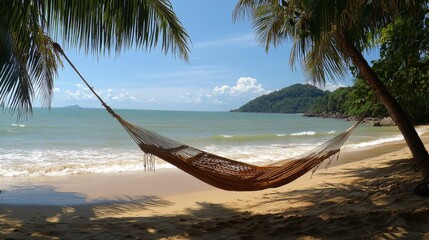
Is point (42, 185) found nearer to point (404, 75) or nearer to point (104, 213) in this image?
point (104, 213)

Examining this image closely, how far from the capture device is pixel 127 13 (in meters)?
1.87

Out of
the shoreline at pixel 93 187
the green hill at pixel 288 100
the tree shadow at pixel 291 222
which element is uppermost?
the green hill at pixel 288 100

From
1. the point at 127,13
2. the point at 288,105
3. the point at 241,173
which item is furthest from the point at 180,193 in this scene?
the point at 288,105

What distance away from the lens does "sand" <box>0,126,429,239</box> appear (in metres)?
1.85

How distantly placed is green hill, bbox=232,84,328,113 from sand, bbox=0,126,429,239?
50490mm

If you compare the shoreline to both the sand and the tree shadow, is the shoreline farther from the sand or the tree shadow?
the tree shadow

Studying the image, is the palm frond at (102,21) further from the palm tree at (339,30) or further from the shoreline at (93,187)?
the shoreline at (93,187)

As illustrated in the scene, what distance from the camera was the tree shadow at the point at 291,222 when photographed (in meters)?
1.76

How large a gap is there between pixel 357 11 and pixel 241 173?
1247mm

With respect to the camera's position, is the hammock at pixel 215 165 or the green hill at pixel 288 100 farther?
the green hill at pixel 288 100

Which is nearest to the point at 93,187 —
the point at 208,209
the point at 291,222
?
the point at 208,209

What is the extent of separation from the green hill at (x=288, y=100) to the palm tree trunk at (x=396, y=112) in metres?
51.2

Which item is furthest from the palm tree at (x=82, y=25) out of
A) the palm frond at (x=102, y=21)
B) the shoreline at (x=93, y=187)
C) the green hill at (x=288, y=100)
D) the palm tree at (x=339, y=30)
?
the green hill at (x=288, y=100)

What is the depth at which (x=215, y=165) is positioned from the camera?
2.50m
